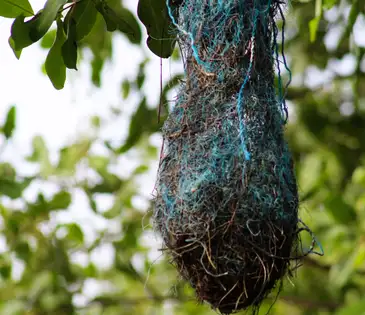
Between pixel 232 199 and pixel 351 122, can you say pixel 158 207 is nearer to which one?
pixel 232 199

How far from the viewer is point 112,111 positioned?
174 inches

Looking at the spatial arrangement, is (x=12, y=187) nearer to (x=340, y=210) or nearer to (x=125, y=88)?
(x=125, y=88)

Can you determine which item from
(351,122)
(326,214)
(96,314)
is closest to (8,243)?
(96,314)

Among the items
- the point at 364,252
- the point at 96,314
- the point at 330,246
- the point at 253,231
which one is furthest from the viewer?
the point at 96,314

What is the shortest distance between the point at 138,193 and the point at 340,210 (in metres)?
1.02

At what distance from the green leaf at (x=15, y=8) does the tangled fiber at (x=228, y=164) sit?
389 mm

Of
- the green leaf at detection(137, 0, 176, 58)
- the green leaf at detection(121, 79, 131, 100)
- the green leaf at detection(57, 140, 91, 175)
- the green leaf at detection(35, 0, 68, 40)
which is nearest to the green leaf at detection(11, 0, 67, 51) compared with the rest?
the green leaf at detection(35, 0, 68, 40)

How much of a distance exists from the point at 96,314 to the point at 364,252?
1.59 metres

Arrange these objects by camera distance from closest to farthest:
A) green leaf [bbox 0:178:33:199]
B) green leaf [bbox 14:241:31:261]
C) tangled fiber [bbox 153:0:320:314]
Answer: tangled fiber [bbox 153:0:320:314], green leaf [bbox 0:178:33:199], green leaf [bbox 14:241:31:261]

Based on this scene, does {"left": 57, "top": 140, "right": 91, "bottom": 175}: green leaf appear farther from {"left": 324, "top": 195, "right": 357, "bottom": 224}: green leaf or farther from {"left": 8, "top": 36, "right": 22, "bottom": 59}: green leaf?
{"left": 8, "top": 36, "right": 22, "bottom": 59}: green leaf

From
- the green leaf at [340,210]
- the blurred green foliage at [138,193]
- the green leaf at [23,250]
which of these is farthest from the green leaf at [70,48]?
the green leaf at [23,250]

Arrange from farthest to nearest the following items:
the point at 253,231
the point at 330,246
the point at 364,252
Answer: the point at 330,246 → the point at 364,252 → the point at 253,231

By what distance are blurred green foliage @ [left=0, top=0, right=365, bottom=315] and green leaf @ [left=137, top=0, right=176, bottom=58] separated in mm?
1170

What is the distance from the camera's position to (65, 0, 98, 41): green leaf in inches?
79.4
